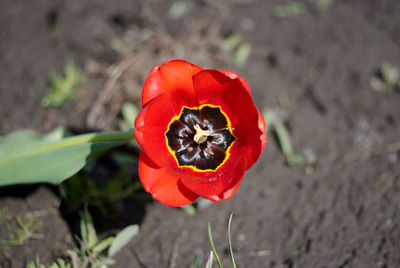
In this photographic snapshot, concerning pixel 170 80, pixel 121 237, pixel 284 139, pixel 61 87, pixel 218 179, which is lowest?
pixel 284 139

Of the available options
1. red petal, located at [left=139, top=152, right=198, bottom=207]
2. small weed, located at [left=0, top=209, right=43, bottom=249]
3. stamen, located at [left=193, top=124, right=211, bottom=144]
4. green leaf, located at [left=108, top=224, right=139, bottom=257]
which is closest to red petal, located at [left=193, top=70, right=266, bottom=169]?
stamen, located at [left=193, top=124, right=211, bottom=144]

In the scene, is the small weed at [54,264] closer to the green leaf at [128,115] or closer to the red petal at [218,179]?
the red petal at [218,179]

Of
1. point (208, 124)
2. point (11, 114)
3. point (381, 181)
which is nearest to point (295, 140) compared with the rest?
Result: point (381, 181)

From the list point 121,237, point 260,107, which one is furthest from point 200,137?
point 260,107

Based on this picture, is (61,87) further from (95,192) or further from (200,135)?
(200,135)

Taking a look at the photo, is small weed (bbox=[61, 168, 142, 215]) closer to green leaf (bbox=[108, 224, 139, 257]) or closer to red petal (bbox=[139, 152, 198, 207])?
green leaf (bbox=[108, 224, 139, 257])
